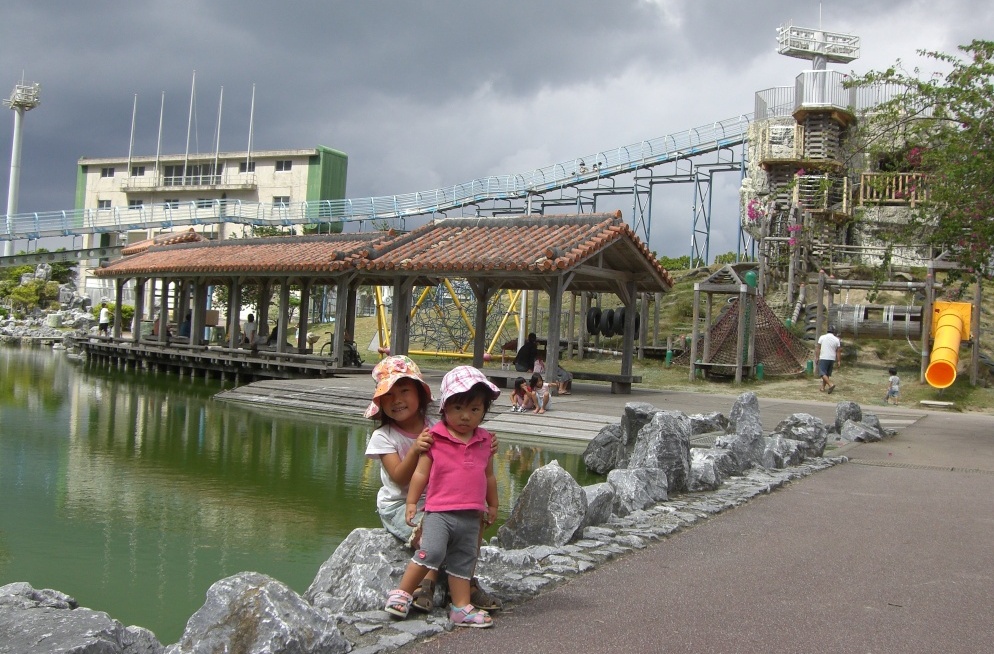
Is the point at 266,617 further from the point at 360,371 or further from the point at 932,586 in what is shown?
the point at 360,371

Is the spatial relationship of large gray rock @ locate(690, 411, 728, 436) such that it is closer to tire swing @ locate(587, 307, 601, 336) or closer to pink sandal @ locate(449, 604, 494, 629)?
pink sandal @ locate(449, 604, 494, 629)

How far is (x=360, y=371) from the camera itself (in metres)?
21.4

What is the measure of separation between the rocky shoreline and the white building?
39.3 m

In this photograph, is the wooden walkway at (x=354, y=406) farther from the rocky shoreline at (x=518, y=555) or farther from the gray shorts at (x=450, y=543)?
the gray shorts at (x=450, y=543)

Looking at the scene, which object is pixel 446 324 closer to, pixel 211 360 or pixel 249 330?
pixel 249 330

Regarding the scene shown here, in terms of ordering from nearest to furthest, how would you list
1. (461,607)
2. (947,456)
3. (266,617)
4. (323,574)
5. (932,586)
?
(266,617), (461,607), (323,574), (932,586), (947,456)

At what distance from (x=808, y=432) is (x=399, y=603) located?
816cm

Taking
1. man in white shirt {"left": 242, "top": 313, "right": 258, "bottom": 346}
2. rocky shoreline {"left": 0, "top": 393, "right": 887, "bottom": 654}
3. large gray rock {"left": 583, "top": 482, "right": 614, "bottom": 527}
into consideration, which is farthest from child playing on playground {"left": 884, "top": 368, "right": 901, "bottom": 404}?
man in white shirt {"left": 242, "top": 313, "right": 258, "bottom": 346}

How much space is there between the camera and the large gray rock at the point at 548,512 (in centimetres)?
614

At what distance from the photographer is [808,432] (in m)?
11.4

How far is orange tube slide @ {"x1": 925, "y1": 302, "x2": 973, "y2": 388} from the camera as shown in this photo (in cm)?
1994

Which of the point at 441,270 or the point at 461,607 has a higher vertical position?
the point at 441,270

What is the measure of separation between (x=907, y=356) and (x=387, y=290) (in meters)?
18.9

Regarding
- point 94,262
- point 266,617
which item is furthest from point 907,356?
point 94,262
